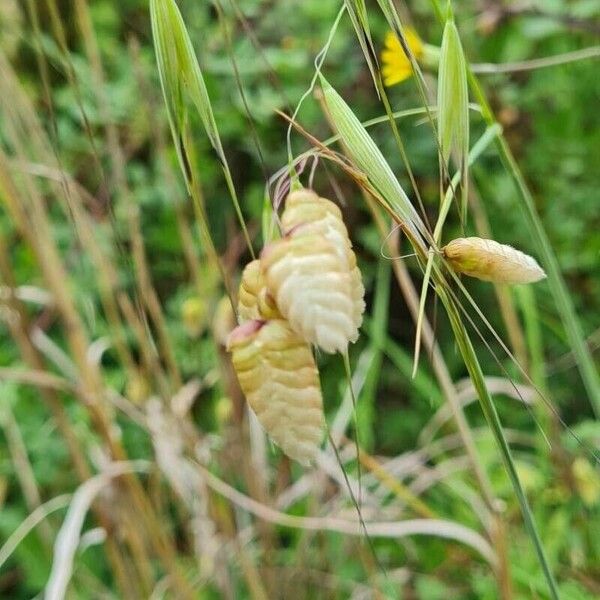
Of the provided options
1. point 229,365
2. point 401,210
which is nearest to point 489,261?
point 401,210

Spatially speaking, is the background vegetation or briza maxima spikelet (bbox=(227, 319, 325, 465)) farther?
the background vegetation

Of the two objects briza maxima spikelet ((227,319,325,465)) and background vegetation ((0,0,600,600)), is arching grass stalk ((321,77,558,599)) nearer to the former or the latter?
briza maxima spikelet ((227,319,325,465))

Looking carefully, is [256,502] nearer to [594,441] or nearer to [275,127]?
[594,441]

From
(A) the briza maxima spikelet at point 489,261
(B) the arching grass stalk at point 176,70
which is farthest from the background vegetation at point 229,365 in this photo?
(A) the briza maxima spikelet at point 489,261

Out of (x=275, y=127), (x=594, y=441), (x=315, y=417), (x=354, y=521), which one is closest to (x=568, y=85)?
(x=275, y=127)

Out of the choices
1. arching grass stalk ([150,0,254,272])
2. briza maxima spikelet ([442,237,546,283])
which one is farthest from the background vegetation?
briza maxima spikelet ([442,237,546,283])
